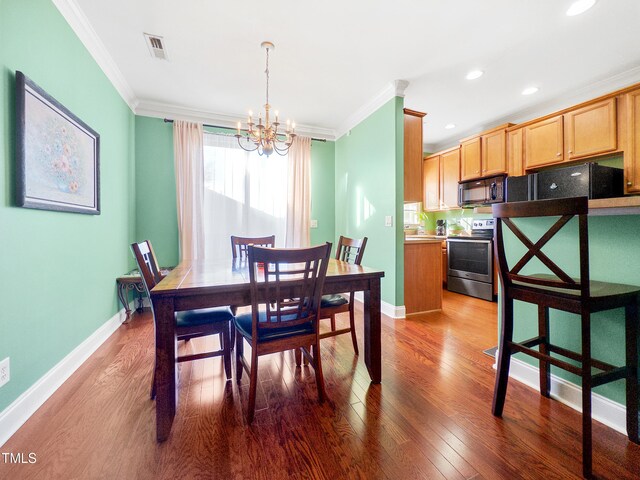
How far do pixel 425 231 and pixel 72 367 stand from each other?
547 centimetres

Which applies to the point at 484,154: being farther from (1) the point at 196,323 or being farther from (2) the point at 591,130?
(1) the point at 196,323

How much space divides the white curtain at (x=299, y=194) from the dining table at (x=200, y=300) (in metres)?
2.42

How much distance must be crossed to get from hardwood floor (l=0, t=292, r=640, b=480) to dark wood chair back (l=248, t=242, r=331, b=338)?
53cm

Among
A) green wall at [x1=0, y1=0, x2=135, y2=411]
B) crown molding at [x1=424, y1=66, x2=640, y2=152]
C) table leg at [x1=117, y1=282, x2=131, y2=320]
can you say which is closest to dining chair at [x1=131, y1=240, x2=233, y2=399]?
green wall at [x1=0, y1=0, x2=135, y2=411]

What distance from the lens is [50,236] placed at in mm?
1745

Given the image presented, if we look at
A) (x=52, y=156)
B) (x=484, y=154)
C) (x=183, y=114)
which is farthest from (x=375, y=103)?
(x=52, y=156)

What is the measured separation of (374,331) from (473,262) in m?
2.99

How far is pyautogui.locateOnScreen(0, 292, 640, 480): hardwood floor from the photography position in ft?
3.75

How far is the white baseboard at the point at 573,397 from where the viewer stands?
1347 millimetres

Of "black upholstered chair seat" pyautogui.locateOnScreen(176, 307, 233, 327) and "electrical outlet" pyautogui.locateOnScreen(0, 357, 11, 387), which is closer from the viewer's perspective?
"electrical outlet" pyautogui.locateOnScreen(0, 357, 11, 387)

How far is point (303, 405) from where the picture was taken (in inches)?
61.6

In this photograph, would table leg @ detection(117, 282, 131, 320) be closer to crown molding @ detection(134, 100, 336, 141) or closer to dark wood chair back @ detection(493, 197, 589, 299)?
crown molding @ detection(134, 100, 336, 141)

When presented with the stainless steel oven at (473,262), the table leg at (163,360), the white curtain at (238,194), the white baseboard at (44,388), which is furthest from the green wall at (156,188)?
the stainless steel oven at (473,262)

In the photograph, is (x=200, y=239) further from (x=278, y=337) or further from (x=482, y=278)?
(x=482, y=278)
